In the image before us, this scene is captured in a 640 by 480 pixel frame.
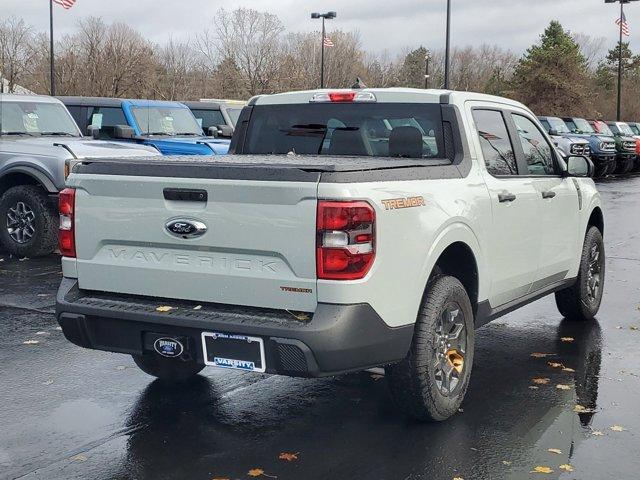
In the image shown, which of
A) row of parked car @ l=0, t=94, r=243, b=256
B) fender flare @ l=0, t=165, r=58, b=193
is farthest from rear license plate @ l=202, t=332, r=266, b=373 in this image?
fender flare @ l=0, t=165, r=58, b=193

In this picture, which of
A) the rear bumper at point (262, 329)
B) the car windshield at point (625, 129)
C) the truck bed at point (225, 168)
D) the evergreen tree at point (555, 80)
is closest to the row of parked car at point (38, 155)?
the truck bed at point (225, 168)

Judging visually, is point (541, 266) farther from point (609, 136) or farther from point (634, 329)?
point (609, 136)

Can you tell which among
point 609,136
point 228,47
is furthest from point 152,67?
point 609,136

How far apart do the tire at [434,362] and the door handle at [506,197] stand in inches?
32.9

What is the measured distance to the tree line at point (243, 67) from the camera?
44469 mm

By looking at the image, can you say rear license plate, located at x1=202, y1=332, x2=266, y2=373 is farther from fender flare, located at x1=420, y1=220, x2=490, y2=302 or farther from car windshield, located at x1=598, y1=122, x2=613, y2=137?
car windshield, located at x1=598, y1=122, x2=613, y2=137

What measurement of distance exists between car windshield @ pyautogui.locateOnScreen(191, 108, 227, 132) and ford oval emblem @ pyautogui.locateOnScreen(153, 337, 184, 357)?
13704 millimetres

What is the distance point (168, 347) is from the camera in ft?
14.9

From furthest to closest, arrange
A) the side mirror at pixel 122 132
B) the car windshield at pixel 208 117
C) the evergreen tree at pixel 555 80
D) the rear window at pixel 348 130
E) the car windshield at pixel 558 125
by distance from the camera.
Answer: the evergreen tree at pixel 555 80, the car windshield at pixel 558 125, the car windshield at pixel 208 117, the side mirror at pixel 122 132, the rear window at pixel 348 130

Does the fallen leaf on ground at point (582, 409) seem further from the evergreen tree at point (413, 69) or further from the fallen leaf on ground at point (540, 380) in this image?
the evergreen tree at point (413, 69)

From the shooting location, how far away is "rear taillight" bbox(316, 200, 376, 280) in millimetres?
4129

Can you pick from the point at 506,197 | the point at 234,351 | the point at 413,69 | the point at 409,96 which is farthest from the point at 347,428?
the point at 413,69

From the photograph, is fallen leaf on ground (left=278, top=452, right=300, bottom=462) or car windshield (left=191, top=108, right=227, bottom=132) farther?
car windshield (left=191, top=108, right=227, bottom=132)

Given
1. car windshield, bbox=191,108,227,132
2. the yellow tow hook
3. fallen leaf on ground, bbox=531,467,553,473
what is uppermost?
car windshield, bbox=191,108,227,132
